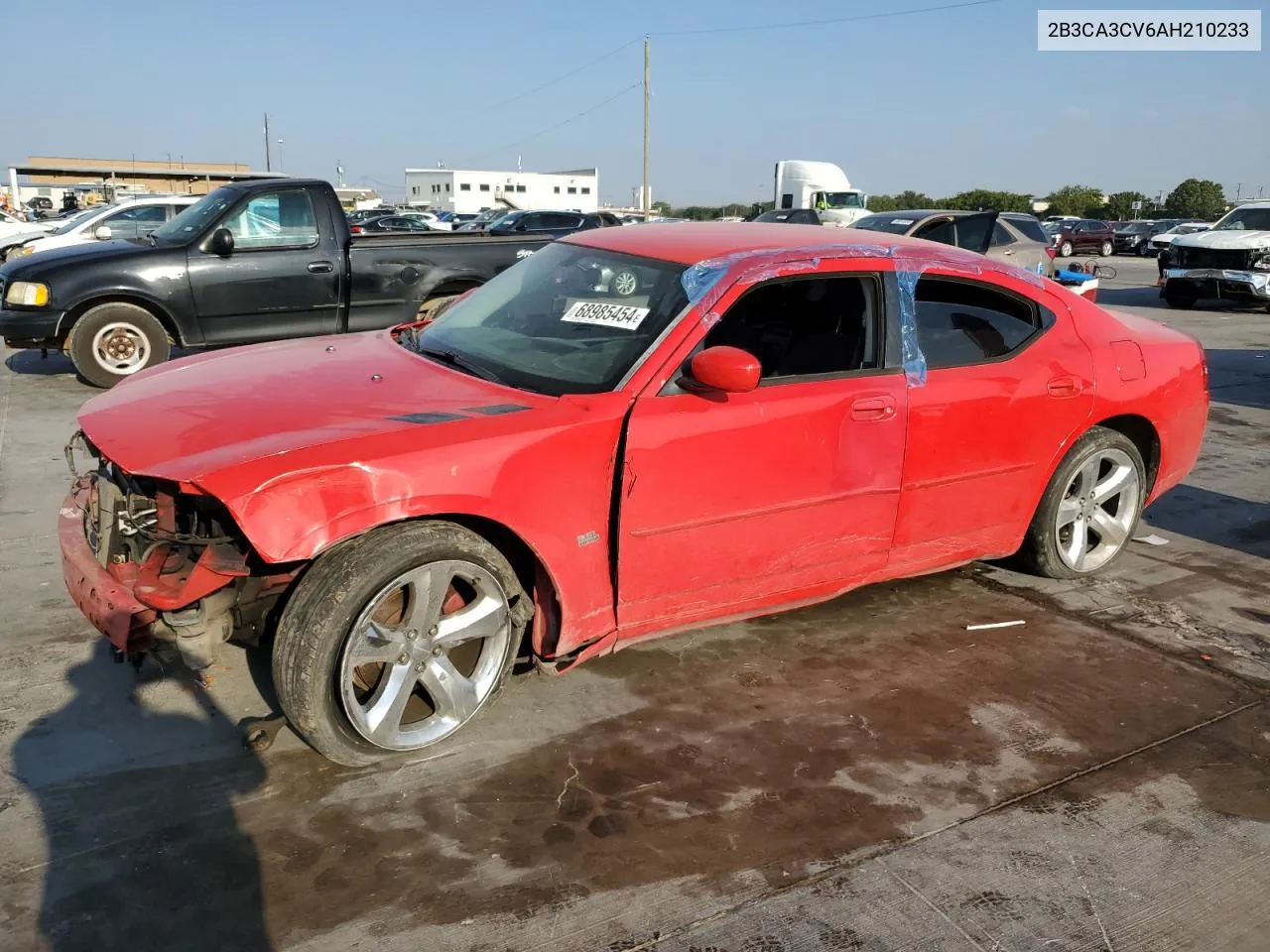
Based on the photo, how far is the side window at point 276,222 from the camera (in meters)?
8.65

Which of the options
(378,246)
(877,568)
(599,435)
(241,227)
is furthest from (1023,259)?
(599,435)

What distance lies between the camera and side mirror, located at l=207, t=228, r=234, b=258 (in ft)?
27.5

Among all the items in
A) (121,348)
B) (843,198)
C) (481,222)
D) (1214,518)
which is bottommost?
(1214,518)

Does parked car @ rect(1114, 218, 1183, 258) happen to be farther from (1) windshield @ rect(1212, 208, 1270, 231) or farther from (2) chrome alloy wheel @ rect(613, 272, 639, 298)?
(2) chrome alloy wheel @ rect(613, 272, 639, 298)

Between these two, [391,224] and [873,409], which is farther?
[391,224]

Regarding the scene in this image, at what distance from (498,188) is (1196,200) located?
48.1 m

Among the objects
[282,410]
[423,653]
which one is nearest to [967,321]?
[423,653]

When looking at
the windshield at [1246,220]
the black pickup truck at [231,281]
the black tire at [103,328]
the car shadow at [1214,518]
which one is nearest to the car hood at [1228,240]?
the windshield at [1246,220]

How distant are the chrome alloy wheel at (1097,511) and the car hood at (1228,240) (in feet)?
47.5

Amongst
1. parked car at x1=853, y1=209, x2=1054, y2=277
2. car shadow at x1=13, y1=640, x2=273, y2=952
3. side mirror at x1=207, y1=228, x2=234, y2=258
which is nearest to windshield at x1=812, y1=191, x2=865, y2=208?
parked car at x1=853, y1=209, x2=1054, y2=277

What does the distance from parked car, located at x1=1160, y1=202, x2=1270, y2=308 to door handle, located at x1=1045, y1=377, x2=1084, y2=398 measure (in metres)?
14.7

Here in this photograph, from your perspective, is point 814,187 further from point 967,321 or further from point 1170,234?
point 967,321

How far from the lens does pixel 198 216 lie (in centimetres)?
880

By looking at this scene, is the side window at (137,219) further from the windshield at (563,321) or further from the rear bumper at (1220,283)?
the rear bumper at (1220,283)
